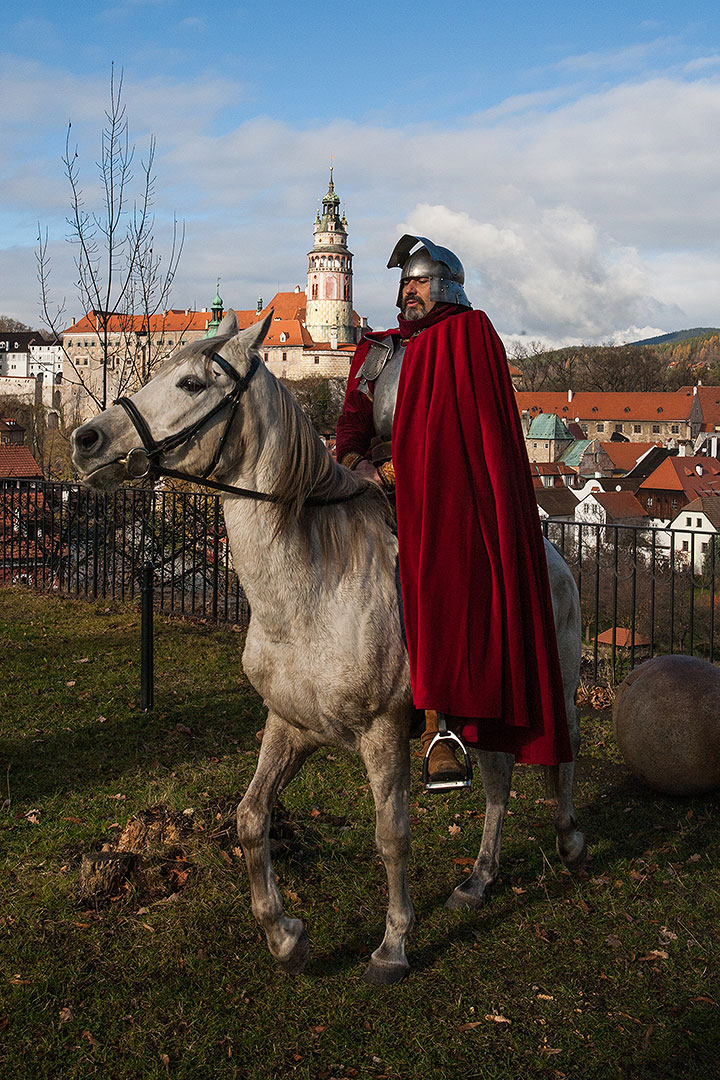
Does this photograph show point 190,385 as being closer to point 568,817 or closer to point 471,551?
point 471,551

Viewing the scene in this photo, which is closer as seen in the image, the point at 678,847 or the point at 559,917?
the point at 559,917

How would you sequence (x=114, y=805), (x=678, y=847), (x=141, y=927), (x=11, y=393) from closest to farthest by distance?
1. (x=141, y=927)
2. (x=678, y=847)
3. (x=114, y=805)
4. (x=11, y=393)

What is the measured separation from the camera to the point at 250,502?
3260 millimetres

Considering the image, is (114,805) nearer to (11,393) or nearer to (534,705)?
(534,705)

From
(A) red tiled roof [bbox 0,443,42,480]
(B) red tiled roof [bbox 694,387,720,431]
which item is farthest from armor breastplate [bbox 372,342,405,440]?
(B) red tiled roof [bbox 694,387,720,431]

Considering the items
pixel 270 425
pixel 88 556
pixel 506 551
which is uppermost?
pixel 270 425

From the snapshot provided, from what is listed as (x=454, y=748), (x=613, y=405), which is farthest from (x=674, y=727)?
(x=613, y=405)

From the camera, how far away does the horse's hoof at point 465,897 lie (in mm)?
4207

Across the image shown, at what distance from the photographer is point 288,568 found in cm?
330

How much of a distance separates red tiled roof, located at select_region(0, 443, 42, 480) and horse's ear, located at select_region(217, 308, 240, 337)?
14.9 meters

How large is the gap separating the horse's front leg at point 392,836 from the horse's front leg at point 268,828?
294mm

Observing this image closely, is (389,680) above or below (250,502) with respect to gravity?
below

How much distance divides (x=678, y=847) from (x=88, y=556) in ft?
30.4

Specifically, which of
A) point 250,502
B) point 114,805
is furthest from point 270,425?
point 114,805
